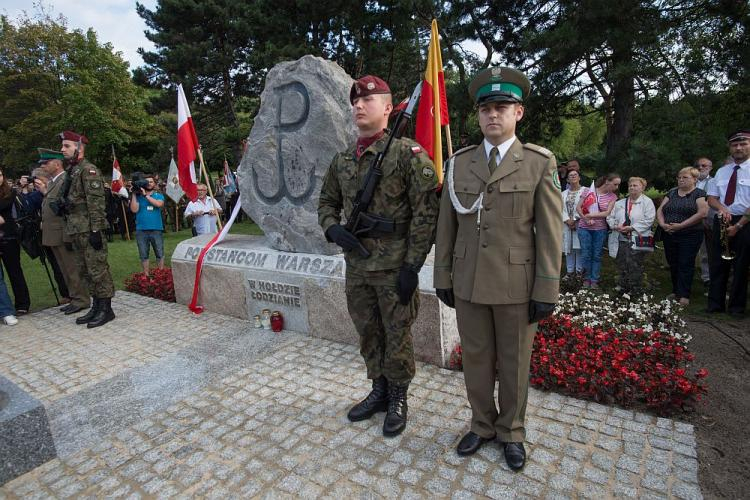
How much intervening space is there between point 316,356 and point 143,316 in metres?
2.90

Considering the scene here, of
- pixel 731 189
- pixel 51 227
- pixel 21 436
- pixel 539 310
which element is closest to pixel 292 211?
pixel 21 436

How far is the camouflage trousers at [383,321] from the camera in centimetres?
283

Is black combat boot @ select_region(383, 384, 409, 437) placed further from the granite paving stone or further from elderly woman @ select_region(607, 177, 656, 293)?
elderly woman @ select_region(607, 177, 656, 293)

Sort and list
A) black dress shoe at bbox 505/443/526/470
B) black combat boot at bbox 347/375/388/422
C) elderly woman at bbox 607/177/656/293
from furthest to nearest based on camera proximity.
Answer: elderly woman at bbox 607/177/656/293 → black combat boot at bbox 347/375/388/422 → black dress shoe at bbox 505/443/526/470

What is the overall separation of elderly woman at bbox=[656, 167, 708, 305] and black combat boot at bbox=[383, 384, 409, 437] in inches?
166

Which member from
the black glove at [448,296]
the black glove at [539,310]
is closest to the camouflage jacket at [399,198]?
the black glove at [448,296]

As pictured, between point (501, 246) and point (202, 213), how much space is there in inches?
255

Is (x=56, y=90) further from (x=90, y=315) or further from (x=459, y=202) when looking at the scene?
(x=459, y=202)

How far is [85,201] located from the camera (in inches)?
206

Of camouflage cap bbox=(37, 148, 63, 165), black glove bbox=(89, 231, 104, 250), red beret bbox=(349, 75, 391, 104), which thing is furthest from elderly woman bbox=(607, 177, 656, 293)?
camouflage cap bbox=(37, 148, 63, 165)

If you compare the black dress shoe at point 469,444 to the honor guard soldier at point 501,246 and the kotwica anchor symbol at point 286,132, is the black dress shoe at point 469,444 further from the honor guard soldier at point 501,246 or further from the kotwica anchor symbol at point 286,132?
the kotwica anchor symbol at point 286,132

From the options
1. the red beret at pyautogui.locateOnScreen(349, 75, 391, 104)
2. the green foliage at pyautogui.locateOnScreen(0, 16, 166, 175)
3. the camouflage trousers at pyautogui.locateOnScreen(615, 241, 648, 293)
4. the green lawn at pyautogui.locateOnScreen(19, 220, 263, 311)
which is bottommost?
the green lawn at pyautogui.locateOnScreen(19, 220, 263, 311)

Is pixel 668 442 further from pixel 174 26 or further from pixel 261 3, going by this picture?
pixel 174 26

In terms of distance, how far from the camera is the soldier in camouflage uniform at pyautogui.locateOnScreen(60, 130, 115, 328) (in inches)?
201
